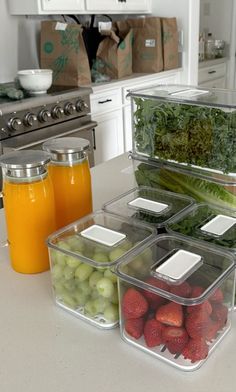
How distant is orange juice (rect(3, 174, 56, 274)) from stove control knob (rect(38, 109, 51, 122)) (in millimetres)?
1843

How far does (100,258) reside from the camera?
2.52 feet

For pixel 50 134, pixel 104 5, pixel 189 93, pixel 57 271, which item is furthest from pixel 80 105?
pixel 57 271

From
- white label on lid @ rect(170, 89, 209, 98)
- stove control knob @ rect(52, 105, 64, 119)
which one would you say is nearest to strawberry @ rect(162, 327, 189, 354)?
white label on lid @ rect(170, 89, 209, 98)

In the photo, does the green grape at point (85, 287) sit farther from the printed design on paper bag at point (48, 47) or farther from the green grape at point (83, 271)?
the printed design on paper bag at point (48, 47)

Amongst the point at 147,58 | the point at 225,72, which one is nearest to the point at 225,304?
the point at 147,58

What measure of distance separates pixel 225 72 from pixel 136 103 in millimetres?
4528

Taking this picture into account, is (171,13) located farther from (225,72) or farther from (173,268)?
(173,268)

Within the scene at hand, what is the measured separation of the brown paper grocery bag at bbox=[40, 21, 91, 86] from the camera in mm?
2996

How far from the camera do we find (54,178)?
3.26 feet

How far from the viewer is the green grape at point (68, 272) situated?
0.80 meters

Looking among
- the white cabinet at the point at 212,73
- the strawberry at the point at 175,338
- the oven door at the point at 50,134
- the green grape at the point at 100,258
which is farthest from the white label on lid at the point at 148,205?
the white cabinet at the point at 212,73

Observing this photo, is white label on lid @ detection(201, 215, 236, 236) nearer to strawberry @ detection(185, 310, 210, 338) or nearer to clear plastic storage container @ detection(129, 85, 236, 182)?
clear plastic storage container @ detection(129, 85, 236, 182)

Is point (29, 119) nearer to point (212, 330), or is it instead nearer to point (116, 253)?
point (116, 253)

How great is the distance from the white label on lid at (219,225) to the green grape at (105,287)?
0.22 m
